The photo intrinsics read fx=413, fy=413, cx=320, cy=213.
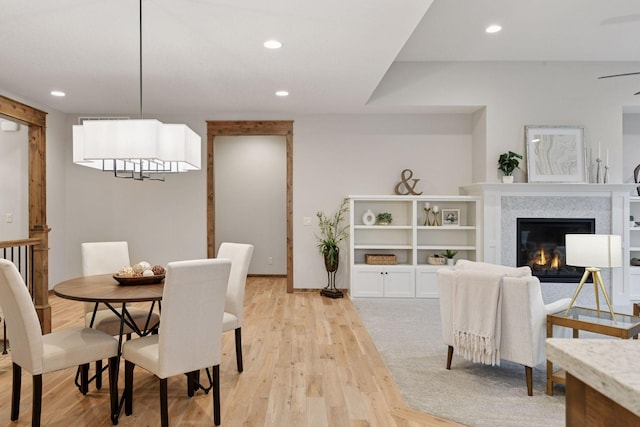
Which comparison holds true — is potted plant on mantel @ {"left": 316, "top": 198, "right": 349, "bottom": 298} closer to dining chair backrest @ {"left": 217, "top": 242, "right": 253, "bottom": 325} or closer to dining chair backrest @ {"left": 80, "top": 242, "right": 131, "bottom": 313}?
dining chair backrest @ {"left": 217, "top": 242, "right": 253, "bottom": 325}

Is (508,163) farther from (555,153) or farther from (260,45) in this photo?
(260,45)

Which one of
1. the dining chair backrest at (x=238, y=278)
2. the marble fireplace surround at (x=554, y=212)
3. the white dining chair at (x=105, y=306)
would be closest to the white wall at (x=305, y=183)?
the marble fireplace surround at (x=554, y=212)

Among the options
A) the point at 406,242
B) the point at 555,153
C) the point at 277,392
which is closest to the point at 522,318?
the point at 277,392

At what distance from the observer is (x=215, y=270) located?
2.22 meters

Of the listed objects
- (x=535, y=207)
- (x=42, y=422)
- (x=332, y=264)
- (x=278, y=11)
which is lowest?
(x=42, y=422)

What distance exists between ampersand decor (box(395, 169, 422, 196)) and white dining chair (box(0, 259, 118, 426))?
4.43 meters

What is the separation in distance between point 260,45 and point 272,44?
11 cm

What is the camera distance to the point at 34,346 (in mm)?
2154

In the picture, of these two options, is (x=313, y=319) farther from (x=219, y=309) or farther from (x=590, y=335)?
(x=590, y=335)

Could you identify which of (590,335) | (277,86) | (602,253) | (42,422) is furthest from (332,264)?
(42,422)

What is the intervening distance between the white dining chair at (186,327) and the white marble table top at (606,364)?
1706 mm

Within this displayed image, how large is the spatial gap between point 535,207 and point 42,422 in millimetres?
5487

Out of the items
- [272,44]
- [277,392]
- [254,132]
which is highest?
[272,44]

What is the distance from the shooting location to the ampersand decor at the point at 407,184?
5941 millimetres
